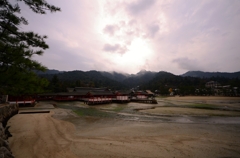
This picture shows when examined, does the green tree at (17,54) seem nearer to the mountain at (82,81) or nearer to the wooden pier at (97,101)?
the wooden pier at (97,101)

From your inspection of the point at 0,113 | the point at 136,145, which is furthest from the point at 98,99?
the point at 136,145

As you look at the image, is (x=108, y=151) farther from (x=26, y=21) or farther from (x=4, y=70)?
(x=26, y=21)

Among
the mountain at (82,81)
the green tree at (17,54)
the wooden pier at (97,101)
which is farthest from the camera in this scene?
the mountain at (82,81)

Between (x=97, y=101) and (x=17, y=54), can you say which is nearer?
(x=17, y=54)

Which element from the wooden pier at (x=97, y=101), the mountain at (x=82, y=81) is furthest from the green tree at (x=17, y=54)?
the mountain at (x=82, y=81)

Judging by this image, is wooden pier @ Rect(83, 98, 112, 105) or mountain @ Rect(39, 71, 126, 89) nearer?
wooden pier @ Rect(83, 98, 112, 105)

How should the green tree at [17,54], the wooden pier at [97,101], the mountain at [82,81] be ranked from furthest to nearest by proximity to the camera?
the mountain at [82,81] < the wooden pier at [97,101] < the green tree at [17,54]

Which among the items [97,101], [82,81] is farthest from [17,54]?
[82,81]

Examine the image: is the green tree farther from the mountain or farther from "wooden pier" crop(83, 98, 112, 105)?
the mountain

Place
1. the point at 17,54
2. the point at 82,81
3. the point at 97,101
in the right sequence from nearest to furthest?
the point at 17,54, the point at 97,101, the point at 82,81

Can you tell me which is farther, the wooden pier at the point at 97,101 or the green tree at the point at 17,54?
the wooden pier at the point at 97,101

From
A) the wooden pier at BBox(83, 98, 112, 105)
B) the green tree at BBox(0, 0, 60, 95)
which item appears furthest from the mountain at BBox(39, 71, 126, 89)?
the green tree at BBox(0, 0, 60, 95)

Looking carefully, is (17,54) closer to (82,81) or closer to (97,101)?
(97,101)

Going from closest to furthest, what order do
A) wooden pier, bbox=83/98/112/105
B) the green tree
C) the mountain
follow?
the green tree < wooden pier, bbox=83/98/112/105 < the mountain
